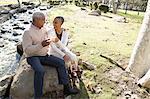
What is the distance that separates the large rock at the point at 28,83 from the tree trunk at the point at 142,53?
8.36ft

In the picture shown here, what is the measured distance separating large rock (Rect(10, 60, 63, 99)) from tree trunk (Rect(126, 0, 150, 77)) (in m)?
2.55

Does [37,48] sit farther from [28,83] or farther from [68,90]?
[68,90]

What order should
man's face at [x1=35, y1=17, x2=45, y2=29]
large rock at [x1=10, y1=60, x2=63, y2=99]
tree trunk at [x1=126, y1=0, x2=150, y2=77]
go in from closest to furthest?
man's face at [x1=35, y1=17, x2=45, y2=29] < large rock at [x1=10, y1=60, x2=63, y2=99] < tree trunk at [x1=126, y1=0, x2=150, y2=77]

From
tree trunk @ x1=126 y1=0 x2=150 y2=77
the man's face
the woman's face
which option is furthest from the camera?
tree trunk @ x1=126 y1=0 x2=150 y2=77

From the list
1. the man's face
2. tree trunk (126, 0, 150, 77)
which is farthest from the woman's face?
tree trunk (126, 0, 150, 77)

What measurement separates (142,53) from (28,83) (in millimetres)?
3464

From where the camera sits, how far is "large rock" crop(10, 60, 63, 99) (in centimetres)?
749

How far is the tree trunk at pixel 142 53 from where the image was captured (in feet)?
28.6

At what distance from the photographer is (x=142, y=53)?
29.0 ft

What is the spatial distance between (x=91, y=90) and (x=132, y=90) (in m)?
1.14

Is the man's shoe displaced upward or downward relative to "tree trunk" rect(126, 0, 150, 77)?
downward

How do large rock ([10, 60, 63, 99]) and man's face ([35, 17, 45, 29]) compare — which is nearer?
man's face ([35, 17, 45, 29])

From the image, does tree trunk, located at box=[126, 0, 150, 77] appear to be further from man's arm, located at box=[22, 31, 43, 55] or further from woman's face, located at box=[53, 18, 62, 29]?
man's arm, located at box=[22, 31, 43, 55]

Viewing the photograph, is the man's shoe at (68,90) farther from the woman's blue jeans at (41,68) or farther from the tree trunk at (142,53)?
the tree trunk at (142,53)
